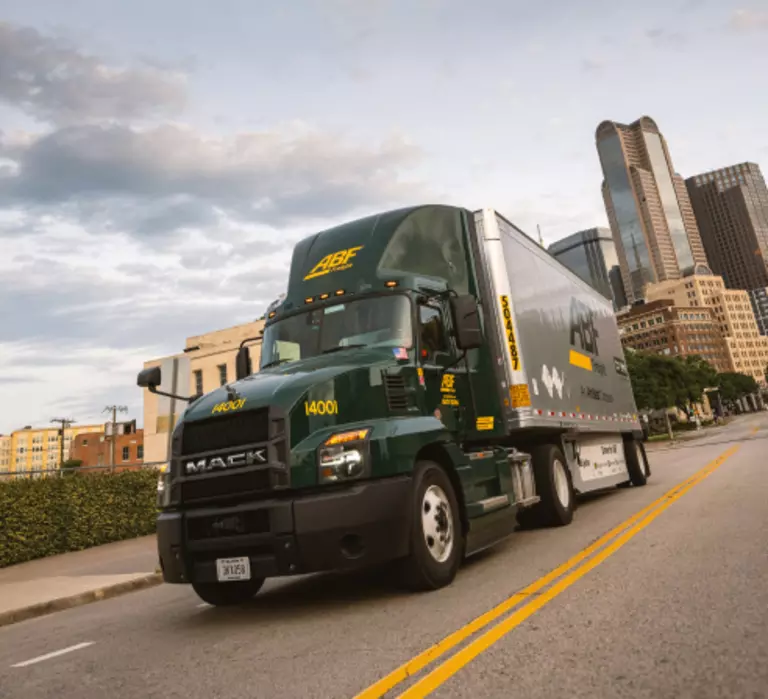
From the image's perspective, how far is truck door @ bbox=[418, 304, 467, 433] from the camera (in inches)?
277

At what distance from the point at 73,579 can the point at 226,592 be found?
17.8ft

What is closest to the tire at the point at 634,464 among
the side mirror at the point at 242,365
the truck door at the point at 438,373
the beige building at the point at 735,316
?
the truck door at the point at 438,373

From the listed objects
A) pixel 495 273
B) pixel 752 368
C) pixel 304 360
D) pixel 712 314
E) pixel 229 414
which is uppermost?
pixel 712 314

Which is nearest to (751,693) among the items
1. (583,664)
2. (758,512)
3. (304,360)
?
(583,664)

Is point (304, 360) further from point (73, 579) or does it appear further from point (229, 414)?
point (73, 579)

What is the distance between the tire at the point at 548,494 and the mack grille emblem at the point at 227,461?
16.2 ft

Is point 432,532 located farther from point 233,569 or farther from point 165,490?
point 165,490

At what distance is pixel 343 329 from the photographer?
24.1 feet

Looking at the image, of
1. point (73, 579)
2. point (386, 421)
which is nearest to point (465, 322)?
point (386, 421)

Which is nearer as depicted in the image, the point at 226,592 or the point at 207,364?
the point at 226,592

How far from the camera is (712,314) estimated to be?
18312cm

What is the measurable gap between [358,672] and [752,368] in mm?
213105

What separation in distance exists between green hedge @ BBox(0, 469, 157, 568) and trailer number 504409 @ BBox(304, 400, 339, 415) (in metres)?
9.93

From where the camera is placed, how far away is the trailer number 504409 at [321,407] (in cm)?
579
